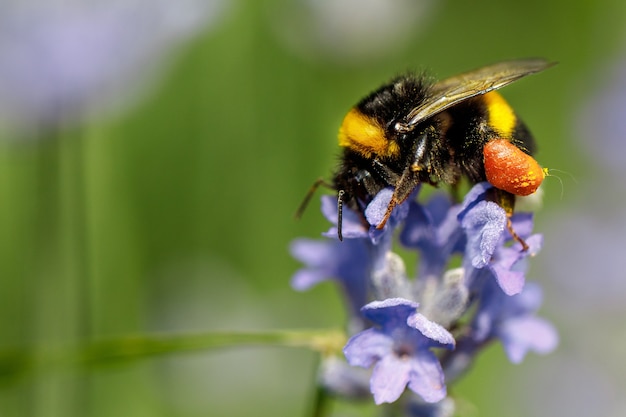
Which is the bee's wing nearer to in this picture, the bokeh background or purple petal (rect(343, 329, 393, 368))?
purple petal (rect(343, 329, 393, 368))

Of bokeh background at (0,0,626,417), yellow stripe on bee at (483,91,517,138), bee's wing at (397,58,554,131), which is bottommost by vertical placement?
bokeh background at (0,0,626,417)

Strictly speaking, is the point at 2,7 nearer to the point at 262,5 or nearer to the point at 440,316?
the point at 262,5

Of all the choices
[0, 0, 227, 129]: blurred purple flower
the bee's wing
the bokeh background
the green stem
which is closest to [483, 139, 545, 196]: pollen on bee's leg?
the bee's wing

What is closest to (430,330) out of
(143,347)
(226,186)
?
(143,347)

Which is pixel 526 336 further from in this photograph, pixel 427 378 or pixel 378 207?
pixel 378 207

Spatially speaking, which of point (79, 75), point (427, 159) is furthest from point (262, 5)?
point (427, 159)

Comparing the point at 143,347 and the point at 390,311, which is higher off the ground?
the point at 390,311
